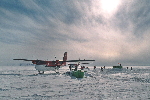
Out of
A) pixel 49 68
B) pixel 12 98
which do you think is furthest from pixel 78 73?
pixel 12 98

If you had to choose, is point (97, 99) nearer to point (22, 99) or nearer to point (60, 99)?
point (60, 99)

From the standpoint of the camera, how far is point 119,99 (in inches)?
262

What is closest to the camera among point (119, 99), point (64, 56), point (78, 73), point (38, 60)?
point (119, 99)

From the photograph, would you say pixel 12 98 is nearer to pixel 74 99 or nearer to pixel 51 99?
pixel 51 99

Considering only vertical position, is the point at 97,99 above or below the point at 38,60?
below

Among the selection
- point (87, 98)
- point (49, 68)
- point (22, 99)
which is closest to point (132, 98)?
point (87, 98)

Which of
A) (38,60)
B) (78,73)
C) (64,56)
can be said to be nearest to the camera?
(78,73)

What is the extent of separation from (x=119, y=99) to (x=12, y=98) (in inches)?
255

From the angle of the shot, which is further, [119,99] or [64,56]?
[64,56]

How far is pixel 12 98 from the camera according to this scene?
6.95m

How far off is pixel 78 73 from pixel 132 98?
13.7 meters

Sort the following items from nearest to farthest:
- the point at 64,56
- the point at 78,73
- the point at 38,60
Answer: the point at 78,73 → the point at 38,60 → the point at 64,56

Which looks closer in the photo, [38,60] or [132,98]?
[132,98]

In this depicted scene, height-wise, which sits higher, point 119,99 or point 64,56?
point 64,56
